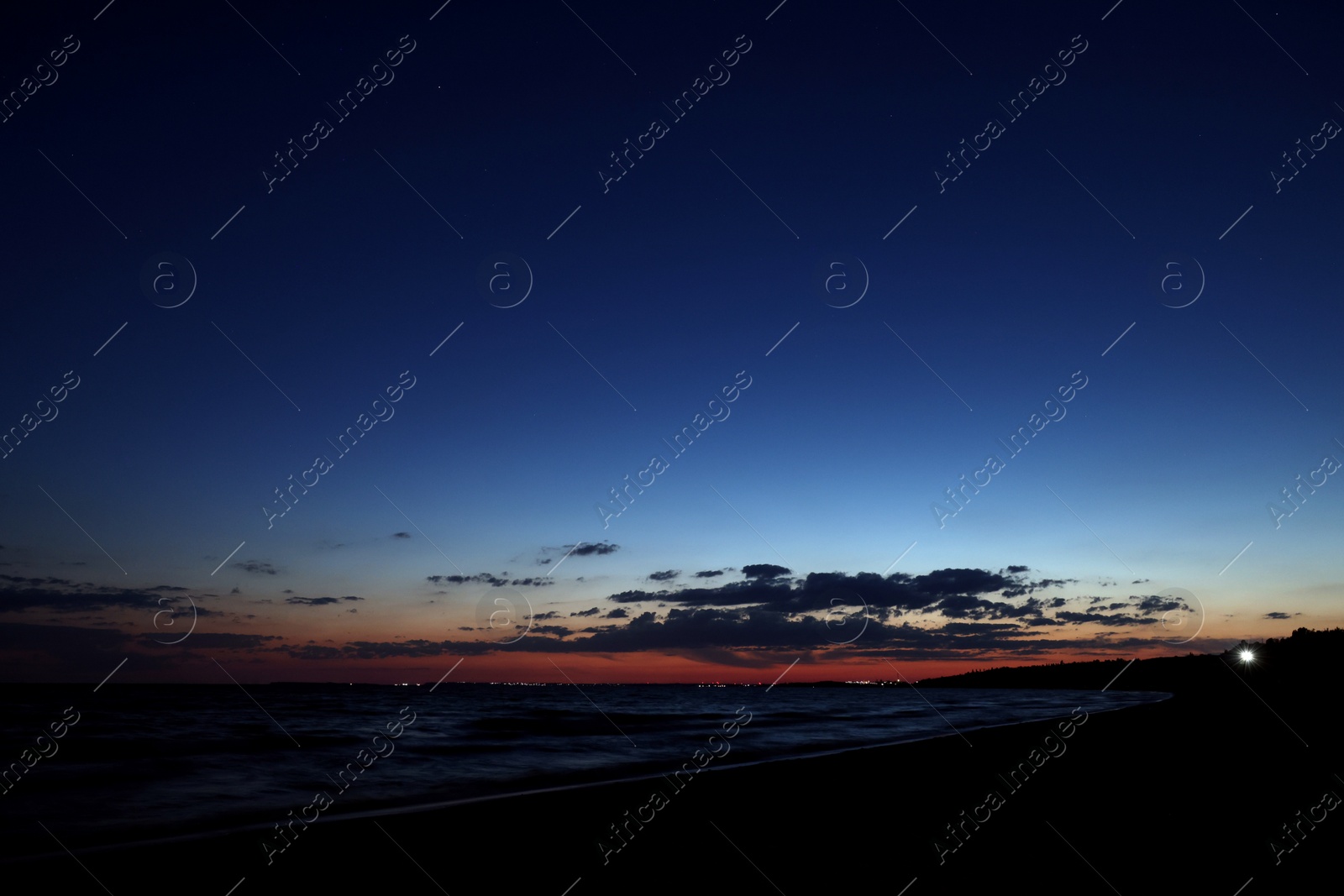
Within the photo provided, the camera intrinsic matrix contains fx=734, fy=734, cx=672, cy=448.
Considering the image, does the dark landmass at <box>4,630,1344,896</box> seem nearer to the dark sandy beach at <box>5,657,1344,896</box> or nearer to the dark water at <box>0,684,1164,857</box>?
the dark sandy beach at <box>5,657,1344,896</box>

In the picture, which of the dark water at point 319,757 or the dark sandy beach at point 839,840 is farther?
the dark water at point 319,757

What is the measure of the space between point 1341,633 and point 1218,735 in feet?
219

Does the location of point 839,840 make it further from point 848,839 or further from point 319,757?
point 319,757

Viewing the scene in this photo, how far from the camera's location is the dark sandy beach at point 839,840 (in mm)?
7535

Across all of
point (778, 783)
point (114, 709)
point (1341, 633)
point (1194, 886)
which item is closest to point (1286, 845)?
point (1194, 886)

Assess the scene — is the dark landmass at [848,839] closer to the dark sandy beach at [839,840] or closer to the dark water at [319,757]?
the dark sandy beach at [839,840]

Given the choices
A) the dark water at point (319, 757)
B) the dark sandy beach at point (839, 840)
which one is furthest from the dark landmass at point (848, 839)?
the dark water at point (319, 757)

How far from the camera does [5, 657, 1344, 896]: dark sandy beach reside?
24.7ft

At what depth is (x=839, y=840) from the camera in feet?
29.8

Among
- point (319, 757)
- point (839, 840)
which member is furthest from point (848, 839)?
point (319, 757)

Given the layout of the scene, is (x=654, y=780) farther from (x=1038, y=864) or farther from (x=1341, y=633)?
(x=1341, y=633)

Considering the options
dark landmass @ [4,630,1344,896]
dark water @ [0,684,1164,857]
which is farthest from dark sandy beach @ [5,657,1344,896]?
dark water @ [0,684,1164,857]

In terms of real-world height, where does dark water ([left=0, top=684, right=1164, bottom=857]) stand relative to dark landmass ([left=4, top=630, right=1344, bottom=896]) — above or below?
above

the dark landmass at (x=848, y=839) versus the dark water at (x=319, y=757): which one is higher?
the dark water at (x=319, y=757)
